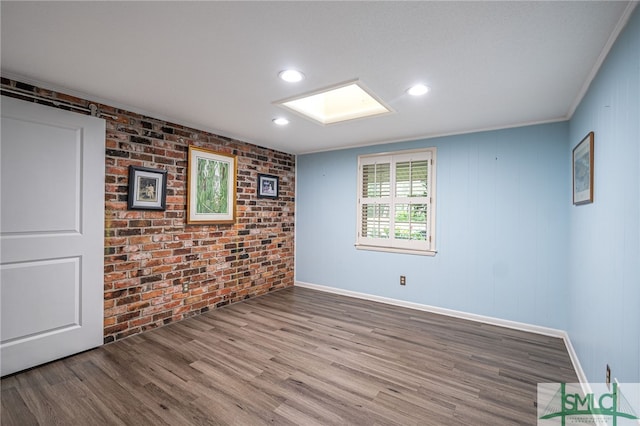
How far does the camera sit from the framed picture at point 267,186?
14.3ft

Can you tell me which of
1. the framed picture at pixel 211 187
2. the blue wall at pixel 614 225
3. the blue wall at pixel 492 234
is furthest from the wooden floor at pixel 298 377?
the framed picture at pixel 211 187

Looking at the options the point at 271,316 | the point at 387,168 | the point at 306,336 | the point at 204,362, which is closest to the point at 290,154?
the point at 387,168

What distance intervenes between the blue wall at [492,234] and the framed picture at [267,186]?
3.71 feet

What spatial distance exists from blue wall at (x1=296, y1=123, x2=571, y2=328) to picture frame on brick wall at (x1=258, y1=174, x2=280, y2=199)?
1.13 m

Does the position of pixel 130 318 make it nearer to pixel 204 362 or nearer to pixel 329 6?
pixel 204 362

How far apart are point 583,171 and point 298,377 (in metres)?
2.67

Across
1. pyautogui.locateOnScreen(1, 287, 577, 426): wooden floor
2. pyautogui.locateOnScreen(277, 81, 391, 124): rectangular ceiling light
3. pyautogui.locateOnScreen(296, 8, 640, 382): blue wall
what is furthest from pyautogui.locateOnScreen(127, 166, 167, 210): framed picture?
pyautogui.locateOnScreen(296, 8, 640, 382): blue wall

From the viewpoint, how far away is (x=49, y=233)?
95.5 inches

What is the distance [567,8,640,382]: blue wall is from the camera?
1380mm

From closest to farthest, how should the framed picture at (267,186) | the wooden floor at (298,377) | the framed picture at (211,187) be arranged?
the wooden floor at (298,377) < the framed picture at (211,187) < the framed picture at (267,186)

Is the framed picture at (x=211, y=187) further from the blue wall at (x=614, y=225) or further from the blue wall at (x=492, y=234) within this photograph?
the blue wall at (x=614, y=225)

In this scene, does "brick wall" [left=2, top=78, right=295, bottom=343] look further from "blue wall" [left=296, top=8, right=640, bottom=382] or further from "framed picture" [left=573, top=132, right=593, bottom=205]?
"framed picture" [left=573, top=132, right=593, bottom=205]

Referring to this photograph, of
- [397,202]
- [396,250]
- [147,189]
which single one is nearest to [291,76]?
[147,189]

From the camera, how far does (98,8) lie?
1.48m
